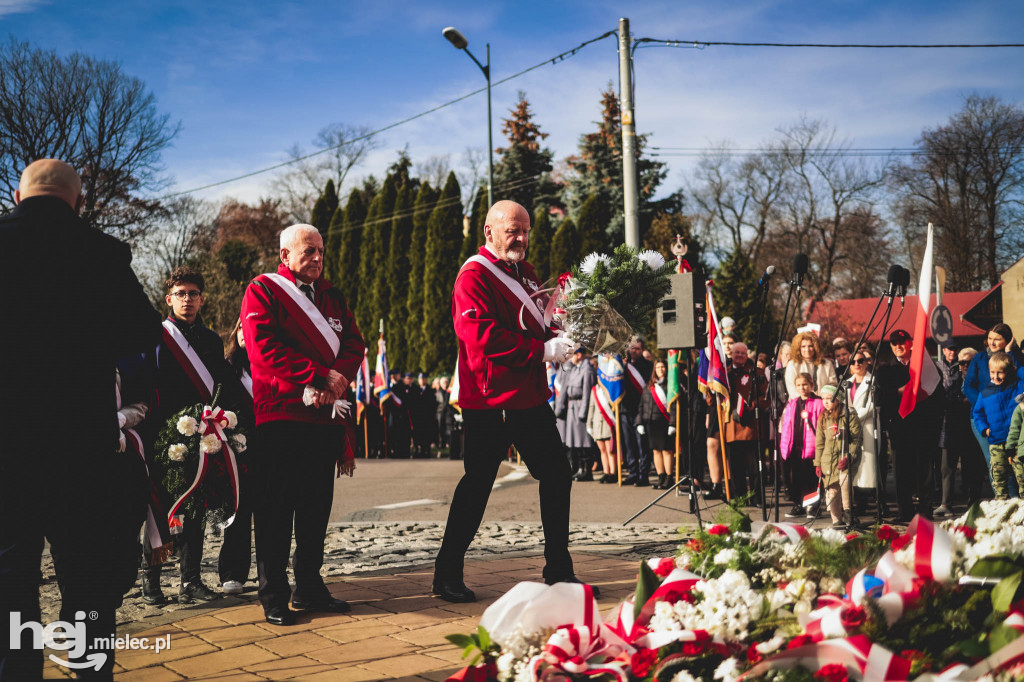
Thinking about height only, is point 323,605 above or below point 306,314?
below

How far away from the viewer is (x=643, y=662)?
95.7 inches

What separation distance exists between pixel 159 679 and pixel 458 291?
7.78 feet

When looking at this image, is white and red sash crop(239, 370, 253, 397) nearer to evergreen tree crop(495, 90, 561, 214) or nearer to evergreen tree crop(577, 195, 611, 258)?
evergreen tree crop(577, 195, 611, 258)

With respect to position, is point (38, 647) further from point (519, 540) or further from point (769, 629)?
point (519, 540)

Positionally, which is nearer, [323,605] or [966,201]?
[323,605]

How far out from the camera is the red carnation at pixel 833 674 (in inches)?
83.5

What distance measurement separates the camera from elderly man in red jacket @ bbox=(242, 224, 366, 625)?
458cm

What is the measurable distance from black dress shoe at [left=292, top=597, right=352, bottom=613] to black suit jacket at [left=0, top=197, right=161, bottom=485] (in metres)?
1.87

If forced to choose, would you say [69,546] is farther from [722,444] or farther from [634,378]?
[634,378]

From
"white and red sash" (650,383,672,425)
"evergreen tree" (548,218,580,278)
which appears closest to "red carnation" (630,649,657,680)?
"white and red sash" (650,383,672,425)

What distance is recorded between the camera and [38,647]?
9.21ft

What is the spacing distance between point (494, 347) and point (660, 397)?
7.77 metres

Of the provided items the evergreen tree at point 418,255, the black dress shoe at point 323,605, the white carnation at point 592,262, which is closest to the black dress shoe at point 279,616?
the black dress shoe at point 323,605

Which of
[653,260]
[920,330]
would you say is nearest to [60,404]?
[653,260]
